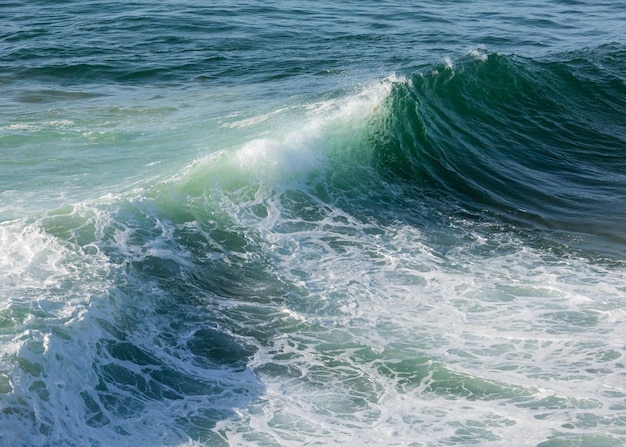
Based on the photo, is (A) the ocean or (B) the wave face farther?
(B) the wave face

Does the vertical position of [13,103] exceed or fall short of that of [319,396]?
it exceeds it

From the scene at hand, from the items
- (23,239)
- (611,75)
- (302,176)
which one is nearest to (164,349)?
(23,239)

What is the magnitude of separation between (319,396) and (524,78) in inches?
457

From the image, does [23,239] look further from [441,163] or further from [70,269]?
[441,163]

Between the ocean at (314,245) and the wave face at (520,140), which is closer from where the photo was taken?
the ocean at (314,245)

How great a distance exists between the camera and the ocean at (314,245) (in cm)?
739

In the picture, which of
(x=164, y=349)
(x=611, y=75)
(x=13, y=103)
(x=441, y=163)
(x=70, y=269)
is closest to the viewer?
(x=164, y=349)

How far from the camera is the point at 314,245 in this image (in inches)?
416

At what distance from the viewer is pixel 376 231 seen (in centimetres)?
1119

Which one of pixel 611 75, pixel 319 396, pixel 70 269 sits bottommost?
pixel 319 396

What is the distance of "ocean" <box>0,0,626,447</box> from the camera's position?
7395 millimetres

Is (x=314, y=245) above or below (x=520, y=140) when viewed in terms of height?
below

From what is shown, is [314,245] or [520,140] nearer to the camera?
[314,245]

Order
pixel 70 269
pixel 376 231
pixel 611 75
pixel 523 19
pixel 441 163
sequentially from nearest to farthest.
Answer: pixel 70 269 → pixel 376 231 → pixel 441 163 → pixel 611 75 → pixel 523 19
